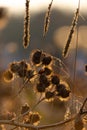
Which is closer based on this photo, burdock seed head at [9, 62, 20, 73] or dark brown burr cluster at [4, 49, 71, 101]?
dark brown burr cluster at [4, 49, 71, 101]

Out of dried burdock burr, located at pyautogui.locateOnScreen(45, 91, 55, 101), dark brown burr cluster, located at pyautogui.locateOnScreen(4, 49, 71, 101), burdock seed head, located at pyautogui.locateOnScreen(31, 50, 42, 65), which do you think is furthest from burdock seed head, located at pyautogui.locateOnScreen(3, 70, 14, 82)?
dried burdock burr, located at pyautogui.locateOnScreen(45, 91, 55, 101)

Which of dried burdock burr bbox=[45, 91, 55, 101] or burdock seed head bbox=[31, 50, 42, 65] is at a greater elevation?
burdock seed head bbox=[31, 50, 42, 65]

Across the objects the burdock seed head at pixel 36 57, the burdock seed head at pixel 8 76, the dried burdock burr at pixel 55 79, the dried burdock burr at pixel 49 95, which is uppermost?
the burdock seed head at pixel 36 57

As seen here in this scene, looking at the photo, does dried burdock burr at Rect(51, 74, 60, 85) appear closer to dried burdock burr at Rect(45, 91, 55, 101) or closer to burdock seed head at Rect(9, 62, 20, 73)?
dried burdock burr at Rect(45, 91, 55, 101)

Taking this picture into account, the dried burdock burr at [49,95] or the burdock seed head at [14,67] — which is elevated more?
the burdock seed head at [14,67]

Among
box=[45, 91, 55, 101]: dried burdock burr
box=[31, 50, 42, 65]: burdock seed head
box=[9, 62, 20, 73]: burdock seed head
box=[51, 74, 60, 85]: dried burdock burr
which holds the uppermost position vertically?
box=[31, 50, 42, 65]: burdock seed head

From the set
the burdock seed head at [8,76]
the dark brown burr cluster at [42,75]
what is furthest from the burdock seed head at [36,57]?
the burdock seed head at [8,76]

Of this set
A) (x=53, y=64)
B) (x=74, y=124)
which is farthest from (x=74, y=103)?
(x=53, y=64)

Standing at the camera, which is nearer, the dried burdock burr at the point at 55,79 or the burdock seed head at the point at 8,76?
the dried burdock burr at the point at 55,79

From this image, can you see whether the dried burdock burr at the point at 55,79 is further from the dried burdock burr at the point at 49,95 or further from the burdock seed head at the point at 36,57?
the burdock seed head at the point at 36,57

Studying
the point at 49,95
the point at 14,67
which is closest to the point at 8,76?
the point at 14,67

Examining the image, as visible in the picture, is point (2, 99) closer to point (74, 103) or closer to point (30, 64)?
point (30, 64)
